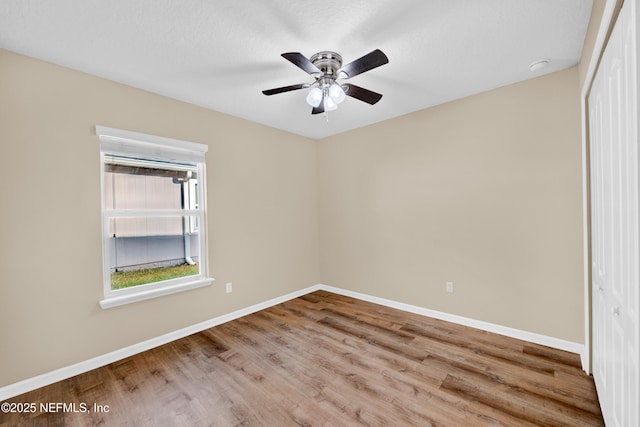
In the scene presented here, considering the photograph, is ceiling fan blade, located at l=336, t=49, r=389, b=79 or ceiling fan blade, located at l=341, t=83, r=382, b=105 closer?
ceiling fan blade, located at l=336, t=49, r=389, b=79

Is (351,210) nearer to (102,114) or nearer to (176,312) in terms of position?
(176,312)

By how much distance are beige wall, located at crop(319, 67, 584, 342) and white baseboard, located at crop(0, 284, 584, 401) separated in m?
0.07

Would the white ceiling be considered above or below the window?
above

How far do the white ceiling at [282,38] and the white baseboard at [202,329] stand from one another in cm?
247

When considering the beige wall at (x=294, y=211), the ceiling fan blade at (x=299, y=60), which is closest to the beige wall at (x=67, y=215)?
the beige wall at (x=294, y=211)

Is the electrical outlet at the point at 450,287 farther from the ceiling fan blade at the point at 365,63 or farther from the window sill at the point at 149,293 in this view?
the window sill at the point at 149,293

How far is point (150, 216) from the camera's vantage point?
2773 mm

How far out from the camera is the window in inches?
97.9

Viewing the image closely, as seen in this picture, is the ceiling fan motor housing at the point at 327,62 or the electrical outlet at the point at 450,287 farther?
the electrical outlet at the point at 450,287

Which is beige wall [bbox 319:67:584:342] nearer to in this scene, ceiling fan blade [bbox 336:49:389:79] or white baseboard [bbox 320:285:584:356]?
white baseboard [bbox 320:285:584:356]

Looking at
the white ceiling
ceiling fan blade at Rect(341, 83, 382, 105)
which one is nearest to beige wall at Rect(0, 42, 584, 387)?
the white ceiling

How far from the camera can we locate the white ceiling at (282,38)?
1609 mm

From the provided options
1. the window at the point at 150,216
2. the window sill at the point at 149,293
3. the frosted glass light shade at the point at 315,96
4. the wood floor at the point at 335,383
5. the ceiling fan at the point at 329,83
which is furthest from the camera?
the window at the point at 150,216

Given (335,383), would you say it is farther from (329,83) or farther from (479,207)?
(329,83)
